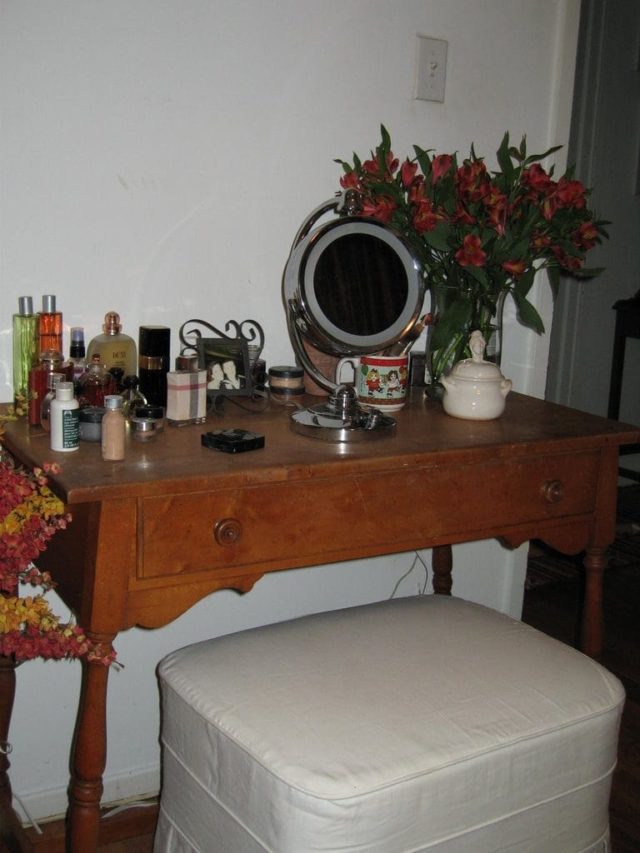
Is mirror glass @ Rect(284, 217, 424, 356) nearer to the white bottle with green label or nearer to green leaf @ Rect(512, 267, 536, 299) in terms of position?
green leaf @ Rect(512, 267, 536, 299)

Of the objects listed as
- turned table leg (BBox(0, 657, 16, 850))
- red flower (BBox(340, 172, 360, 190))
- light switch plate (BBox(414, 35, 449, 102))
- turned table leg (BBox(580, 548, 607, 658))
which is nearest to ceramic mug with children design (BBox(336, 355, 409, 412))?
red flower (BBox(340, 172, 360, 190))

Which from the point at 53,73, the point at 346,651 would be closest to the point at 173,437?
the point at 346,651

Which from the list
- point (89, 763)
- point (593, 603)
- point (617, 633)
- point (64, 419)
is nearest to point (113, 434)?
point (64, 419)

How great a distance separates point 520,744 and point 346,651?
0.84 ft

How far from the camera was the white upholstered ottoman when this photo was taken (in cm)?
106

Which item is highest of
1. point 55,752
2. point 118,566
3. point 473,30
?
point 473,30

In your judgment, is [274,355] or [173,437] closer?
[173,437]

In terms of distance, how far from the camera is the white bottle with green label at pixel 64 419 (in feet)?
3.92

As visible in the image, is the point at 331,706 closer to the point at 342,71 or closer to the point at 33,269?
the point at 33,269

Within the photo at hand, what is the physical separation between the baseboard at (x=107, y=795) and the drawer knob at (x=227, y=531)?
2.37 ft

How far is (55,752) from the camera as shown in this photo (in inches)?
63.7

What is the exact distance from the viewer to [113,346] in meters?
1.42

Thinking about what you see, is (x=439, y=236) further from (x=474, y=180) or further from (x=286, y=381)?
(x=286, y=381)

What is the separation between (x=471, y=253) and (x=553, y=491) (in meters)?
0.39
